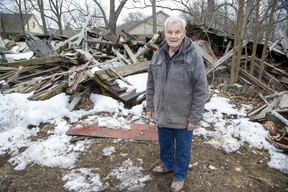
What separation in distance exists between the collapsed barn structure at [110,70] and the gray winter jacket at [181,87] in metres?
2.13

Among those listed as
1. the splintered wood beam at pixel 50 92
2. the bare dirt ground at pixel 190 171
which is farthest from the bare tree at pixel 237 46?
the splintered wood beam at pixel 50 92

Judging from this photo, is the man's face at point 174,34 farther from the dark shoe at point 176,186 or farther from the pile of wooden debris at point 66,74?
the pile of wooden debris at point 66,74

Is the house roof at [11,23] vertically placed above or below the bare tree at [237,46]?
above

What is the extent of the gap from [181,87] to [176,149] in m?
0.78

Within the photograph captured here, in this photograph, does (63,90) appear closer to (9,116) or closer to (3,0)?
(9,116)

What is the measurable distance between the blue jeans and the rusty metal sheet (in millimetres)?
900

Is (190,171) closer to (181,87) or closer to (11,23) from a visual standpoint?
(181,87)

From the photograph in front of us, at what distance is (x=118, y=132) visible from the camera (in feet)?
13.5

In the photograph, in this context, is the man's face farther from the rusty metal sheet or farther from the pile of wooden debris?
the pile of wooden debris

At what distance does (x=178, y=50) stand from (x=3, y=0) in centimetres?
3692

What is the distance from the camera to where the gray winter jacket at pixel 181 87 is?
2.31 metres

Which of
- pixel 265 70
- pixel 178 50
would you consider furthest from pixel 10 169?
pixel 265 70

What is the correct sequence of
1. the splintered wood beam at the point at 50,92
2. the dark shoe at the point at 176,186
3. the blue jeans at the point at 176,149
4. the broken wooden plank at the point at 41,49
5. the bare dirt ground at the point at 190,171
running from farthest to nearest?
the broken wooden plank at the point at 41,49 → the splintered wood beam at the point at 50,92 → the bare dirt ground at the point at 190,171 → the dark shoe at the point at 176,186 → the blue jeans at the point at 176,149

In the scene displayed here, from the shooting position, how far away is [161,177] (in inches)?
119
